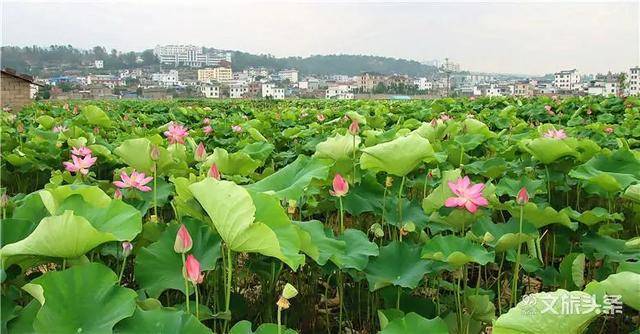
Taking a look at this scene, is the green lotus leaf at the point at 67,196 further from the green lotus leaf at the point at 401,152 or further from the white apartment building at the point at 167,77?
the white apartment building at the point at 167,77

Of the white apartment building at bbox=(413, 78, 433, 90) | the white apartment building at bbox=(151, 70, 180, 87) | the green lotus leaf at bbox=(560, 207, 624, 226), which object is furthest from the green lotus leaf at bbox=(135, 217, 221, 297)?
the white apartment building at bbox=(151, 70, 180, 87)

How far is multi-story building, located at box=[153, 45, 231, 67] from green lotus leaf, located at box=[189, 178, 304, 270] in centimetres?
11997

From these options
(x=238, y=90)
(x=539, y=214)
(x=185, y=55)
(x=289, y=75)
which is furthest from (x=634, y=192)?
(x=185, y=55)

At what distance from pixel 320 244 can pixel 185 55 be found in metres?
131

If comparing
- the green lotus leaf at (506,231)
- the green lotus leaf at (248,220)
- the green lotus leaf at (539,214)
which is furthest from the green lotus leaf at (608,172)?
the green lotus leaf at (248,220)

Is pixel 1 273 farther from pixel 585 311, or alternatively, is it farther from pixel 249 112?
pixel 249 112

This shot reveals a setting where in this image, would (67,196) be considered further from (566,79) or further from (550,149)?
(566,79)

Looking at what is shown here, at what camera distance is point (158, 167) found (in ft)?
5.34

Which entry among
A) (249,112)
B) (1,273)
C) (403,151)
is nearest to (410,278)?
(403,151)

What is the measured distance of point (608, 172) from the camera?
169 cm

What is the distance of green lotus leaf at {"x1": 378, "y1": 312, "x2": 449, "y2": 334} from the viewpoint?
985 mm

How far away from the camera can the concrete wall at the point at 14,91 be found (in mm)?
13016

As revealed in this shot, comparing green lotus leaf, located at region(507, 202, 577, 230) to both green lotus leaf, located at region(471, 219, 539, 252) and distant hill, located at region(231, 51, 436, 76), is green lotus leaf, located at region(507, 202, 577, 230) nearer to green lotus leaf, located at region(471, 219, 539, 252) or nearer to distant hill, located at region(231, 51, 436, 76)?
green lotus leaf, located at region(471, 219, 539, 252)

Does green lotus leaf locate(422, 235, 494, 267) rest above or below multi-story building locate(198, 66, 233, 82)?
below
